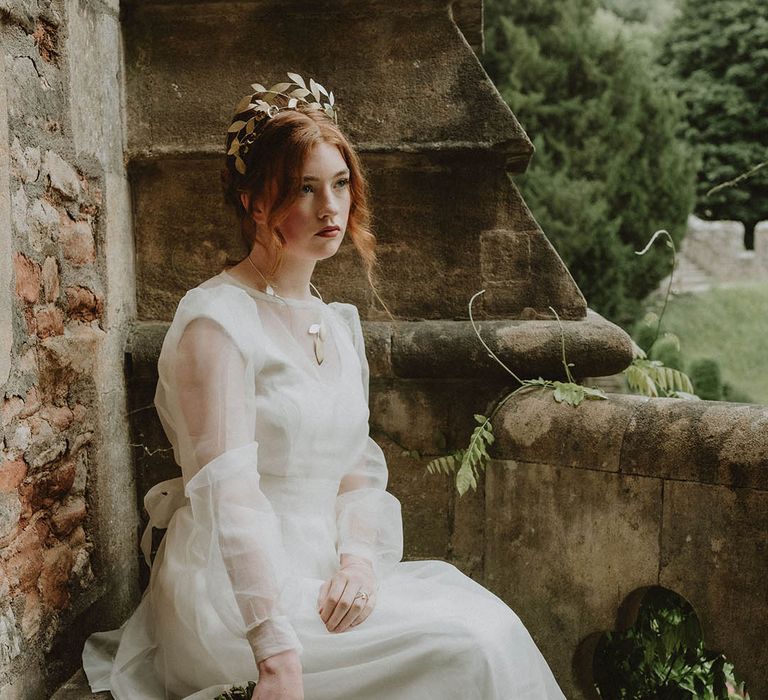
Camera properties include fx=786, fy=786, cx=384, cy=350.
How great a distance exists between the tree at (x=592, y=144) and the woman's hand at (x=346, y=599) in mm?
9357

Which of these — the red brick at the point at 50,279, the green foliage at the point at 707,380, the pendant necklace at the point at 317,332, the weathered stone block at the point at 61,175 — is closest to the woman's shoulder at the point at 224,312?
the pendant necklace at the point at 317,332

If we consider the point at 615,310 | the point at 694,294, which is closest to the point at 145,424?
the point at 615,310

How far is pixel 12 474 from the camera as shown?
1.78m

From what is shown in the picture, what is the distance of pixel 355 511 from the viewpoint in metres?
2.06

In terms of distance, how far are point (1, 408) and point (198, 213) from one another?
1.04 m

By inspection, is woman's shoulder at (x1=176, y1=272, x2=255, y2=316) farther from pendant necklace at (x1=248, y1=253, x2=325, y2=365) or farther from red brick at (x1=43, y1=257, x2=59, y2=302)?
red brick at (x1=43, y1=257, x2=59, y2=302)

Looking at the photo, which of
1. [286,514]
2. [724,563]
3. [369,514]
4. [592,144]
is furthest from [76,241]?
[592,144]

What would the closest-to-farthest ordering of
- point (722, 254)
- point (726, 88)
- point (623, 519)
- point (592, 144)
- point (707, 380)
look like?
point (623, 519)
point (707, 380)
point (592, 144)
point (726, 88)
point (722, 254)

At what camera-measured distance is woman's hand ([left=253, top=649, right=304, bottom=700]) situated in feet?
5.04

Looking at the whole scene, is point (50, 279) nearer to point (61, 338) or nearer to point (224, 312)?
point (61, 338)

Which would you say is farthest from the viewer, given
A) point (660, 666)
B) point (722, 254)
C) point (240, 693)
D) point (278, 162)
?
point (722, 254)

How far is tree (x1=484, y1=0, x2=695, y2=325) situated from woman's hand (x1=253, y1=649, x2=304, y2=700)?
966cm

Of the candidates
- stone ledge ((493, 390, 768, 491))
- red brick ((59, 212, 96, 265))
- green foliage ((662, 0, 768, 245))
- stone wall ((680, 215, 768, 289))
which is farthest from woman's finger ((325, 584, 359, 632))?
stone wall ((680, 215, 768, 289))

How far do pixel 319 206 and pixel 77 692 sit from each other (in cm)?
131
